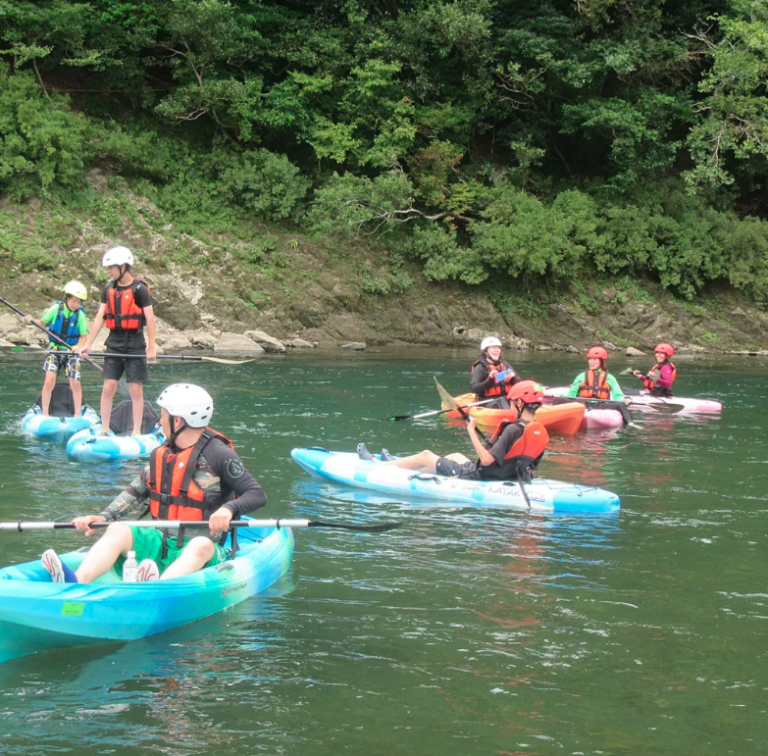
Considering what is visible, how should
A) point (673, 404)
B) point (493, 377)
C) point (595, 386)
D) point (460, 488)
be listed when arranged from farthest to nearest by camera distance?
point (673, 404) < point (595, 386) < point (493, 377) < point (460, 488)

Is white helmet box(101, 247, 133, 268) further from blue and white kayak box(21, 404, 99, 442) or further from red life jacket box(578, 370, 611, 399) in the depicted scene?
red life jacket box(578, 370, 611, 399)

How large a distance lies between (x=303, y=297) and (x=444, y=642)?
15867 millimetres

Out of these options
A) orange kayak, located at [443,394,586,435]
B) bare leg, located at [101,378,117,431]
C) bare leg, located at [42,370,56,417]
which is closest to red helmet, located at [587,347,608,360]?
orange kayak, located at [443,394,586,435]

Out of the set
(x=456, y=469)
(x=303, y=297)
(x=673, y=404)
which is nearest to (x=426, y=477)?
(x=456, y=469)

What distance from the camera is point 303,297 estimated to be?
2012 cm

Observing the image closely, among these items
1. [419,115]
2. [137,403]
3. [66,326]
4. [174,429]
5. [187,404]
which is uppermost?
[419,115]

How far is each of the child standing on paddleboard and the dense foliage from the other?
39.2 ft

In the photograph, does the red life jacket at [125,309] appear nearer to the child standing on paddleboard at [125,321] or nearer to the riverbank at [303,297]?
the child standing on paddleboard at [125,321]

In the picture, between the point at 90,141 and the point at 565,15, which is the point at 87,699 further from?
the point at 565,15

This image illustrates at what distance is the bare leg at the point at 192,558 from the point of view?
467 centimetres

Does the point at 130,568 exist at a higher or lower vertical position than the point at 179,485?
lower

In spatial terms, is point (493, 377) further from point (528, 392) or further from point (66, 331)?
point (66, 331)

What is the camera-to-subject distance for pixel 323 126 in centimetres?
2145

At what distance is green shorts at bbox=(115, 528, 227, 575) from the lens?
4734 mm
